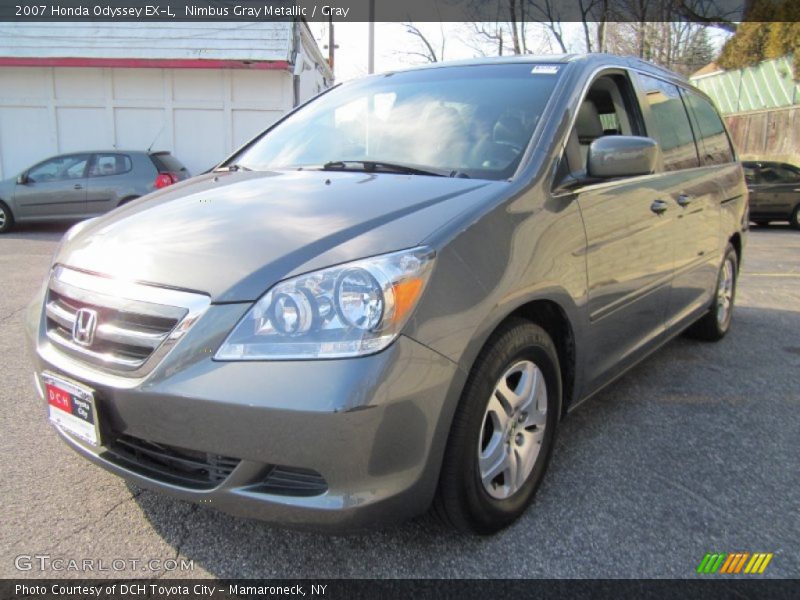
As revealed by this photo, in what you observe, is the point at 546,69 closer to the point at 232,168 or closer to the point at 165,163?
the point at 232,168

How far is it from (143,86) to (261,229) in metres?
13.9

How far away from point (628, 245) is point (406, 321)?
152cm

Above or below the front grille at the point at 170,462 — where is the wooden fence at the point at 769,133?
above

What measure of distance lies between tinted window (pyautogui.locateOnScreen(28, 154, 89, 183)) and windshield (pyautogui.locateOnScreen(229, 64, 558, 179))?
8863 millimetres

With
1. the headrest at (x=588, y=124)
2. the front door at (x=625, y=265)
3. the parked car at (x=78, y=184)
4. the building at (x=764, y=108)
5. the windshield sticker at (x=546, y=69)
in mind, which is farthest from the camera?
the building at (x=764, y=108)

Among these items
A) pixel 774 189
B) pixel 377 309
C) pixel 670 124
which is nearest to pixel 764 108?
pixel 774 189

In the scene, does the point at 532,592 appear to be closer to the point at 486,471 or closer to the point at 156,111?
the point at 486,471

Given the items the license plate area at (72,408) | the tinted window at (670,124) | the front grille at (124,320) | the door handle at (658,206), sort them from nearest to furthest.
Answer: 1. the front grille at (124,320)
2. the license plate area at (72,408)
3. the door handle at (658,206)
4. the tinted window at (670,124)

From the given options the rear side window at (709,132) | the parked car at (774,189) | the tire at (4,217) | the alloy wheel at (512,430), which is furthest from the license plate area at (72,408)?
the parked car at (774,189)

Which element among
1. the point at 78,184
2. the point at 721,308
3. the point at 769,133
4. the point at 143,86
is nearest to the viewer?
the point at 721,308

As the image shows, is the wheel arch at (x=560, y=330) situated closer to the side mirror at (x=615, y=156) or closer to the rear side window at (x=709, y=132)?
the side mirror at (x=615, y=156)

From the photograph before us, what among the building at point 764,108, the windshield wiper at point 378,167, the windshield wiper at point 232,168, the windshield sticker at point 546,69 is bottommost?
the windshield wiper at point 232,168

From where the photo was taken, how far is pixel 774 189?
45.0 feet

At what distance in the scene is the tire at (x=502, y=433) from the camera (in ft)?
6.44
